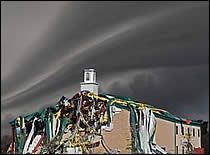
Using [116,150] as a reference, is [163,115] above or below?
above

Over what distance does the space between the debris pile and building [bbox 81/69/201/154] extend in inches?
21.4

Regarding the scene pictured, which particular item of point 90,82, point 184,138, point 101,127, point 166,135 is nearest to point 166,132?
point 166,135

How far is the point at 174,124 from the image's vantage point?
156ft

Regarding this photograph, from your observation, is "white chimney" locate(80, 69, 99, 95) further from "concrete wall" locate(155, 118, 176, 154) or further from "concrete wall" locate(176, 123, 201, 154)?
"concrete wall" locate(176, 123, 201, 154)

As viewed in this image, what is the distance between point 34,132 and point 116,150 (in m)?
8.04

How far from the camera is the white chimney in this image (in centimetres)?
4725

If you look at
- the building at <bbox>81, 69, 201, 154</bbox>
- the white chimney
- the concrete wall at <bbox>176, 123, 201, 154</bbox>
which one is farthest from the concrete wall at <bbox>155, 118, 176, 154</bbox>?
the white chimney

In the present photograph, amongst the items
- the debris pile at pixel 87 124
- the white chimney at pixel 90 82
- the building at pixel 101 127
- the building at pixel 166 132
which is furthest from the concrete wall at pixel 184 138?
the white chimney at pixel 90 82

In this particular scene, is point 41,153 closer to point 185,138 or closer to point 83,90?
point 83,90

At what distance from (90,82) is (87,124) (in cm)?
485

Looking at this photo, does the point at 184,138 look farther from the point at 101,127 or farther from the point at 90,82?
the point at 90,82

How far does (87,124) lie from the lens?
44094 mm

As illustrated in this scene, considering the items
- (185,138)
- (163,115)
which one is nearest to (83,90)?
(163,115)

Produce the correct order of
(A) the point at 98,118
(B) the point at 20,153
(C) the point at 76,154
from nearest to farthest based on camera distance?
(C) the point at 76,154, (A) the point at 98,118, (B) the point at 20,153
